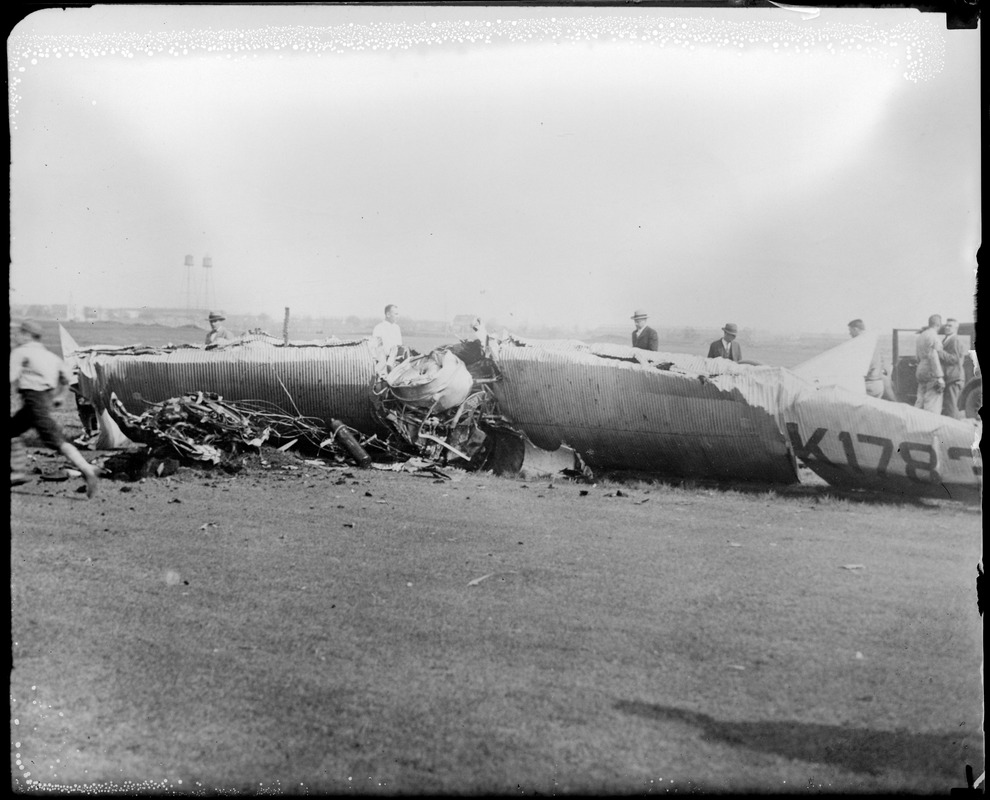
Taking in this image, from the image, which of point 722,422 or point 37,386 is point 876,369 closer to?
point 722,422

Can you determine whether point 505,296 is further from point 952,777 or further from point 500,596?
point 952,777

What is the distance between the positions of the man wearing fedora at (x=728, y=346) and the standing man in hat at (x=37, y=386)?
6.18 feet

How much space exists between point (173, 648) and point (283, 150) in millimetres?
1421

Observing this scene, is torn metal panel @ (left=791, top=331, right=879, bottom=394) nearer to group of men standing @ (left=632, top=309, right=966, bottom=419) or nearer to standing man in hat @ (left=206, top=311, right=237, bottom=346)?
group of men standing @ (left=632, top=309, right=966, bottom=419)

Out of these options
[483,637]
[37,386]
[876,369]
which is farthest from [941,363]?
[37,386]

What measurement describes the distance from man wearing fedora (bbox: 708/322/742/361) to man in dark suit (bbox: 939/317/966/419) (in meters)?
0.53

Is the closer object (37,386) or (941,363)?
(941,363)

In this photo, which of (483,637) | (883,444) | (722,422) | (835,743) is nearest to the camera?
(835,743)

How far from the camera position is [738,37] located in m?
2.14

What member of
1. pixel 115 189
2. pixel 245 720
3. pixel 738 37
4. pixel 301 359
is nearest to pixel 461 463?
pixel 301 359

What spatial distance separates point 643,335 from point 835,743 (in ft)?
3.89

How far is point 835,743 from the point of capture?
2.00 m

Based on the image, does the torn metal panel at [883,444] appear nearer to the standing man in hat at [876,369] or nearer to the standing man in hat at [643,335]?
the standing man in hat at [876,369]

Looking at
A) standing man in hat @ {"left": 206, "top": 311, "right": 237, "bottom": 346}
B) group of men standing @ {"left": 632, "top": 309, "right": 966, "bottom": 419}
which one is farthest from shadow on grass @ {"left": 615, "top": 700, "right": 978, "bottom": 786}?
standing man in hat @ {"left": 206, "top": 311, "right": 237, "bottom": 346}
